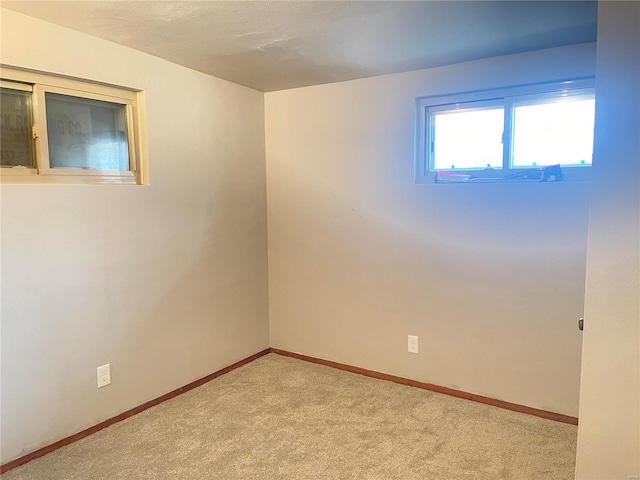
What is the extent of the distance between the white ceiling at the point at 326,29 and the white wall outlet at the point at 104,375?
6.03ft

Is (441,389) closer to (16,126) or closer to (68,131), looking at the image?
(68,131)

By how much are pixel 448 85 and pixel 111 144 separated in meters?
2.12

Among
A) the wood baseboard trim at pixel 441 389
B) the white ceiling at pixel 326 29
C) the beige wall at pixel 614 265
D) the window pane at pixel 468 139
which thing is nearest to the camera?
the beige wall at pixel 614 265

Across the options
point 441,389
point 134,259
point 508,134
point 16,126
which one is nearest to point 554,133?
point 508,134

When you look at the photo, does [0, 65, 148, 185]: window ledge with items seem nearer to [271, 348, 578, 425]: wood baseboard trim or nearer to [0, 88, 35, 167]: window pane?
[0, 88, 35, 167]: window pane

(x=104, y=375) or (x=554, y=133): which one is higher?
(x=554, y=133)

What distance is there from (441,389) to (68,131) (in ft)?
9.20

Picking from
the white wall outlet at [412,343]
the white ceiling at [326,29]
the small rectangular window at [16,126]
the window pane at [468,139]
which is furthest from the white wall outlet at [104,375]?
the window pane at [468,139]

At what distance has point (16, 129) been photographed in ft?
Answer: 7.22

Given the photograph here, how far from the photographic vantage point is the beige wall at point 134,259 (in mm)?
2164

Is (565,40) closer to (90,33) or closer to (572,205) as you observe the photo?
(572,205)

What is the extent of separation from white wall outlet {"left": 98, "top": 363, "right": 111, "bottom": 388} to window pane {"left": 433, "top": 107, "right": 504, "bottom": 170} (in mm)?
2411

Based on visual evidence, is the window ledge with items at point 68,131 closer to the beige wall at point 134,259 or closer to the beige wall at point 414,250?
the beige wall at point 134,259

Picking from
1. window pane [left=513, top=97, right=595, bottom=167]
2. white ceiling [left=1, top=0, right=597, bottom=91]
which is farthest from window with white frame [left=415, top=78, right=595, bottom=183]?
white ceiling [left=1, top=0, right=597, bottom=91]
